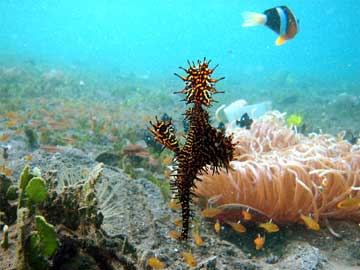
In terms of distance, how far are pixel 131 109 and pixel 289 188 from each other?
12745mm

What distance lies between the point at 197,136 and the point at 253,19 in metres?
5.77

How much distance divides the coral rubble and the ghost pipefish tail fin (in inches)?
210

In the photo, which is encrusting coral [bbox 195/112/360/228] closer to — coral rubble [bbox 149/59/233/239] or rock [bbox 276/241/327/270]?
rock [bbox 276/241/327/270]

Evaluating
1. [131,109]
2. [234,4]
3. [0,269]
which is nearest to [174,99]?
[131,109]

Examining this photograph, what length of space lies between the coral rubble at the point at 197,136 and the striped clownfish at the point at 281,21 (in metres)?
5.31

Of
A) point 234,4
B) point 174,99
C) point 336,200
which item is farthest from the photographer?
point 234,4

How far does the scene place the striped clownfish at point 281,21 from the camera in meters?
6.25

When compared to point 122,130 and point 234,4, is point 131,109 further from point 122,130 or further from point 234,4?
point 234,4

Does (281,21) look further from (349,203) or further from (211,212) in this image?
(211,212)

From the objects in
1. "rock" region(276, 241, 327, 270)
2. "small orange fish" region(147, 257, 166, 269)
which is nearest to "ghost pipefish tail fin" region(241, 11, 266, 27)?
"rock" region(276, 241, 327, 270)

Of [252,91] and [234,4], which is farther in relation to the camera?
[234,4]

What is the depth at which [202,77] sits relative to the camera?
1.64m

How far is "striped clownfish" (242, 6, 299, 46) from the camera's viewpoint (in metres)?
6.25

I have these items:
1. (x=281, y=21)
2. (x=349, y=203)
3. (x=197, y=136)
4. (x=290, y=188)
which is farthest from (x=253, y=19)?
(x=197, y=136)
